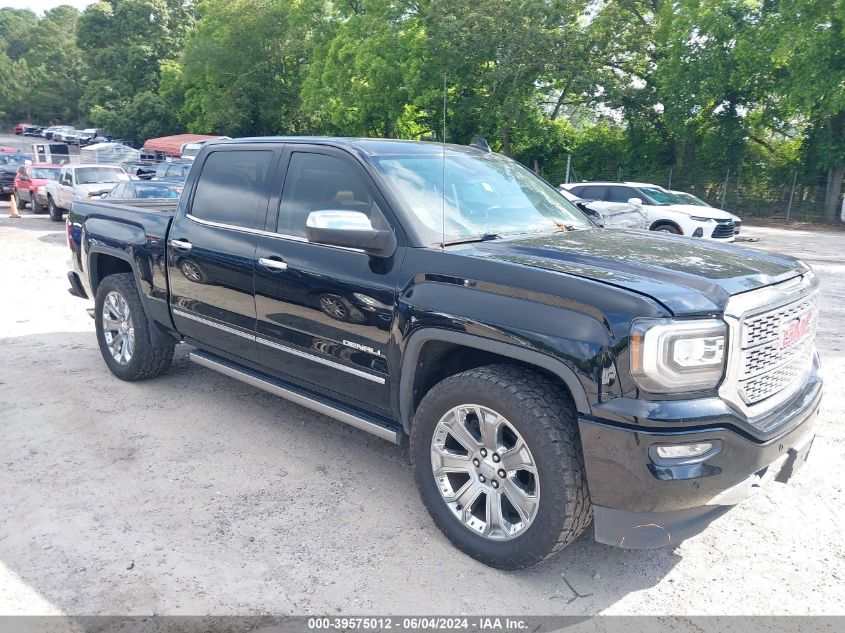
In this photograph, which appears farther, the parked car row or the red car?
the parked car row

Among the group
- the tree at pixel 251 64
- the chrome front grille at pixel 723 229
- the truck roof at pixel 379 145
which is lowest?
the chrome front grille at pixel 723 229

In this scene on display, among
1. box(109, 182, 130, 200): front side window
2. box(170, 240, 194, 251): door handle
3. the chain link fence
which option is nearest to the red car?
box(109, 182, 130, 200): front side window

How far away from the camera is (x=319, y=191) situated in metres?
4.07

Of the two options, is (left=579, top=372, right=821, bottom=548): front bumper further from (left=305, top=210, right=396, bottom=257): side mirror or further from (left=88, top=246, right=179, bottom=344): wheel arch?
(left=88, top=246, right=179, bottom=344): wheel arch

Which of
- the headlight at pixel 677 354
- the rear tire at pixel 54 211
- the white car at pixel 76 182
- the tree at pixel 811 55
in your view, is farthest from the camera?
the tree at pixel 811 55

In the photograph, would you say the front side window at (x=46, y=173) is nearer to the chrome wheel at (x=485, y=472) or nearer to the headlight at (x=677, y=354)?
the chrome wheel at (x=485, y=472)

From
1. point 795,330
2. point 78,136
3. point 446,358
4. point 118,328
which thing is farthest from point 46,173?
point 78,136

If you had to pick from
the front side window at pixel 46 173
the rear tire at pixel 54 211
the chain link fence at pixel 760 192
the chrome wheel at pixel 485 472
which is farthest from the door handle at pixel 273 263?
the chain link fence at pixel 760 192

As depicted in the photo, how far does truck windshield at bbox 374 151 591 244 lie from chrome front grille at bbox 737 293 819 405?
1398 millimetres

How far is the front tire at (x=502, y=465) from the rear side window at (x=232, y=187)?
1945mm

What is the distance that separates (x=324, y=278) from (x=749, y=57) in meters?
22.9

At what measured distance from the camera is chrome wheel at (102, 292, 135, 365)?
5.58m

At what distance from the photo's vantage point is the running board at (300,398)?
12.2 ft

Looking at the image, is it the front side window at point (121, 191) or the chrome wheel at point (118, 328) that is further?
the front side window at point (121, 191)
